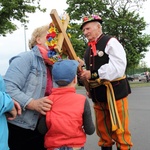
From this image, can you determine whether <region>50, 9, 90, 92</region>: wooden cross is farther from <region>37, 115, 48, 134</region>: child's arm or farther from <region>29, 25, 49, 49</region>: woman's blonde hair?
<region>37, 115, 48, 134</region>: child's arm

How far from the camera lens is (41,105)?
2.39m

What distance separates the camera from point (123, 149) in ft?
10.7

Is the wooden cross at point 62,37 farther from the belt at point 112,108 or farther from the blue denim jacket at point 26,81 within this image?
the belt at point 112,108

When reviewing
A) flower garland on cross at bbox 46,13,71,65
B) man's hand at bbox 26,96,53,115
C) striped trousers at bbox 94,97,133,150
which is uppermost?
flower garland on cross at bbox 46,13,71,65

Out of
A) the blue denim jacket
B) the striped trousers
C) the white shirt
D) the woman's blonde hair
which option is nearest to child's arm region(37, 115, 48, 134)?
the blue denim jacket

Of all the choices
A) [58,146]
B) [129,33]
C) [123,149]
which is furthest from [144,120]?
[129,33]

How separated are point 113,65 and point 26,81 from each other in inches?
41.3

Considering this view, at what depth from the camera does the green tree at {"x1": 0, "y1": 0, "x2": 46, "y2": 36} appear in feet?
53.5

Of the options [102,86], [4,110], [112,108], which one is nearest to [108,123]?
[112,108]

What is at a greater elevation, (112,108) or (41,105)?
(41,105)

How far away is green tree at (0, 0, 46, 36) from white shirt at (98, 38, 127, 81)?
1411 cm

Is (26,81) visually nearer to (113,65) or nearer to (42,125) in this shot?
(42,125)

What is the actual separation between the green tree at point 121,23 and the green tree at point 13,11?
11.6 m

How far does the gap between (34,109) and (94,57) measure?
1.20m
